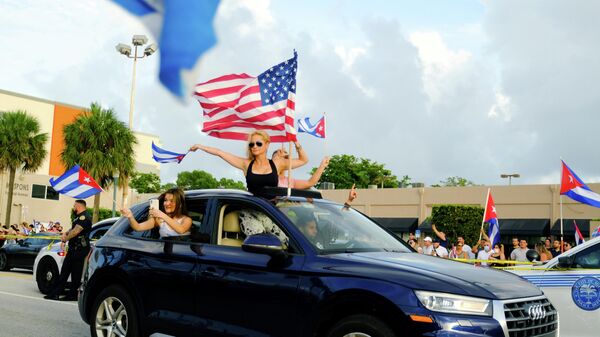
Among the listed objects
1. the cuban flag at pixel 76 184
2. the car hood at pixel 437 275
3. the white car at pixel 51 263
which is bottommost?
the white car at pixel 51 263

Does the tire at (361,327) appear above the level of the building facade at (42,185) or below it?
below

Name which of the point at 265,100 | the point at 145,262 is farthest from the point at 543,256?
the point at 145,262

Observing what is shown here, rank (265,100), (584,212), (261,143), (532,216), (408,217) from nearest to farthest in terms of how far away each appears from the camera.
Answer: (261,143) → (265,100) → (584,212) → (532,216) → (408,217)

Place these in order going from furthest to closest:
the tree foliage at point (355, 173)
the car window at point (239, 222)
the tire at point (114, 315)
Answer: the tree foliage at point (355, 173) → the tire at point (114, 315) → the car window at point (239, 222)

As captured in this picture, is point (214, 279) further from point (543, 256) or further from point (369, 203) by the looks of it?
point (369, 203)

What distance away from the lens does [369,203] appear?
54.8 meters

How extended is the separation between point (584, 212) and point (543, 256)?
30699 mm

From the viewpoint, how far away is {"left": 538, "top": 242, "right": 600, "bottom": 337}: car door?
787 centimetres

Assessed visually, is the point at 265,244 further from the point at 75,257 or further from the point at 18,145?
the point at 18,145

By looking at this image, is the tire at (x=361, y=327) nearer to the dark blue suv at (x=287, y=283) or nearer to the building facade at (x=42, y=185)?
the dark blue suv at (x=287, y=283)

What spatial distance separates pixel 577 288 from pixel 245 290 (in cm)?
437

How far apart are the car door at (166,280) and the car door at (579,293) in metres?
4.44

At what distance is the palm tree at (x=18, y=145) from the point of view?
44688 millimetres

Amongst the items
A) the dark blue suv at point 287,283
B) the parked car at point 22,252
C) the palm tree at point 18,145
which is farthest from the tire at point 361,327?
the palm tree at point 18,145
